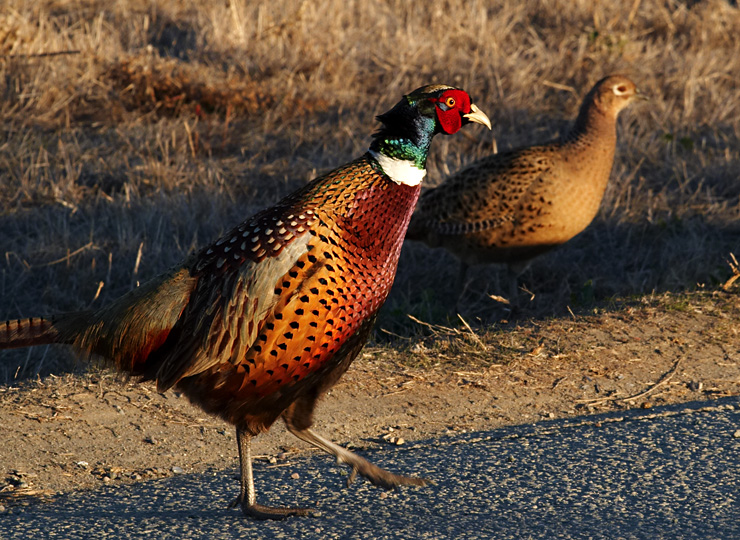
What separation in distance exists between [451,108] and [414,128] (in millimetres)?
165

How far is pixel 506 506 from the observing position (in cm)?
321

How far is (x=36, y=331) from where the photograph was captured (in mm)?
3371

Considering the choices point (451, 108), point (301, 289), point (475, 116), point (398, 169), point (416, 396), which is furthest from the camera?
point (416, 396)

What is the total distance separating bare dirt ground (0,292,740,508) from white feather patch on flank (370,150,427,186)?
3.82ft

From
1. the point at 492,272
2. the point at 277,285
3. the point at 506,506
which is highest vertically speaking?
the point at 277,285

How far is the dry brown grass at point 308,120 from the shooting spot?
648 centimetres

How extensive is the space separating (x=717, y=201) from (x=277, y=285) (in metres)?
5.22

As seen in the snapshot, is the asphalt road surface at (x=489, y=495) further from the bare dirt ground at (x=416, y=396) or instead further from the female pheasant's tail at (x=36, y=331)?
the female pheasant's tail at (x=36, y=331)

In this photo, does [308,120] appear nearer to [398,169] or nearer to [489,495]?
[398,169]

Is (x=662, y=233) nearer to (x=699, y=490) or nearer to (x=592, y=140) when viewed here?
(x=592, y=140)

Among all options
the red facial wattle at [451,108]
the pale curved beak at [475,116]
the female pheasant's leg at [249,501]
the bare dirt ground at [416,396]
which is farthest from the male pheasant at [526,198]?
the female pheasant's leg at [249,501]

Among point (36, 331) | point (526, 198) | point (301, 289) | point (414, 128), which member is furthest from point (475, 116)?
point (526, 198)

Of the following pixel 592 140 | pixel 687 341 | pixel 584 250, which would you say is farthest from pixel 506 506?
pixel 584 250

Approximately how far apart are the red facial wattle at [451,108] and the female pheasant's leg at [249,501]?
51.6 inches
